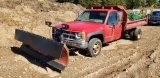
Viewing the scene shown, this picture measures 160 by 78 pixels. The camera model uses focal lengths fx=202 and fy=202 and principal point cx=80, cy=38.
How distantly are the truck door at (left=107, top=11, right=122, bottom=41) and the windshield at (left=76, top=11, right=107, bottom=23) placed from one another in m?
0.30

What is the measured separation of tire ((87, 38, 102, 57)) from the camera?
7.57m

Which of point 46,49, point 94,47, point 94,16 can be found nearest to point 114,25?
point 94,16

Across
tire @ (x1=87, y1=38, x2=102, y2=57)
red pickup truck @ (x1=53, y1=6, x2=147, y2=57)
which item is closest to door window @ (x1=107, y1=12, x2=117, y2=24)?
red pickup truck @ (x1=53, y1=6, x2=147, y2=57)

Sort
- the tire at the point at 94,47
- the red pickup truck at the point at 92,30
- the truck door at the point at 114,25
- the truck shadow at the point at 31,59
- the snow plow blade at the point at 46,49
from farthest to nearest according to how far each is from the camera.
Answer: the truck door at the point at 114,25 < the tire at the point at 94,47 < the red pickup truck at the point at 92,30 < the truck shadow at the point at 31,59 < the snow plow blade at the point at 46,49

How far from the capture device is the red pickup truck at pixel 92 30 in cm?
734

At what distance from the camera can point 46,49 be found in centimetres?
648

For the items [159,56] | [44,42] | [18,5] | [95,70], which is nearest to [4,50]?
[44,42]

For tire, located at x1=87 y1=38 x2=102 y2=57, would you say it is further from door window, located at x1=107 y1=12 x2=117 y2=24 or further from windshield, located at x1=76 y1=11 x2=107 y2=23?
door window, located at x1=107 y1=12 x2=117 y2=24

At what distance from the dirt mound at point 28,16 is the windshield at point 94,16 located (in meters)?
1.99

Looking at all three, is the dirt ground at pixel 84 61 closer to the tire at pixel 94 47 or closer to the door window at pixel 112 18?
the tire at pixel 94 47

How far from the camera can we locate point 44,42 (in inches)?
259

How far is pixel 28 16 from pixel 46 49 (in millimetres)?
7613

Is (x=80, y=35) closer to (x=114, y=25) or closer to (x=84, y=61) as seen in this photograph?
(x=84, y=61)

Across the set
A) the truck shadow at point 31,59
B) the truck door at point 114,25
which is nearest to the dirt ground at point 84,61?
the truck shadow at point 31,59
